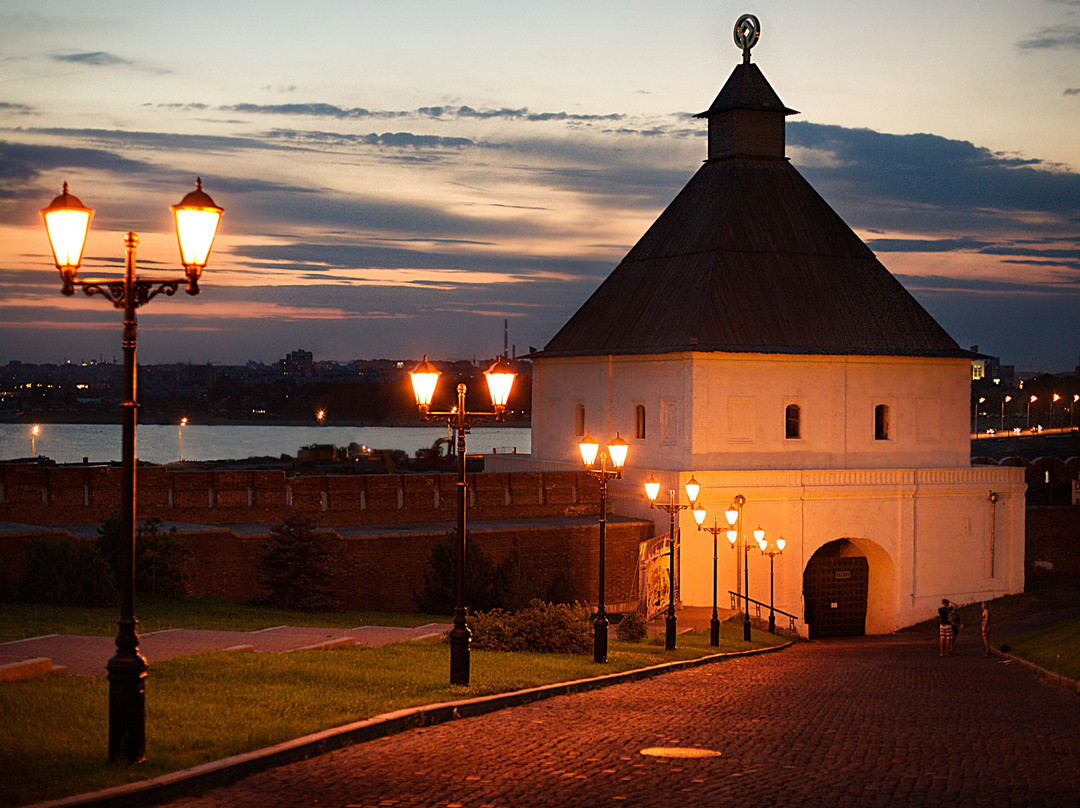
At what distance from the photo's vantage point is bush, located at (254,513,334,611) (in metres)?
28.8

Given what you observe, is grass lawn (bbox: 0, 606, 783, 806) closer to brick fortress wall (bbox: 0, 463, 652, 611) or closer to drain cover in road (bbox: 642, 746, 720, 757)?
drain cover in road (bbox: 642, 746, 720, 757)

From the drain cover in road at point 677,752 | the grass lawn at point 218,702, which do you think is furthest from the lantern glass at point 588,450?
the drain cover in road at point 677,752

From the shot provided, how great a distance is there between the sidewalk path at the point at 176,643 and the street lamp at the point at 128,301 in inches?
139

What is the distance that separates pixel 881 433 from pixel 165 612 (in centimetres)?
2714

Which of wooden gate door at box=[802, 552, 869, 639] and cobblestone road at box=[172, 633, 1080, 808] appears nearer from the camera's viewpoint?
cobblestone road at box=[172, 633, 1080, 808]

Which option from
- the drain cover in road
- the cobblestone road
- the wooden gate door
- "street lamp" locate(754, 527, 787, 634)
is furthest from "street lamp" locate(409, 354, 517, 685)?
the wooden gate door

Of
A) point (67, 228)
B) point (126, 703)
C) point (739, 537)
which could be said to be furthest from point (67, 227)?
point (739, 537)

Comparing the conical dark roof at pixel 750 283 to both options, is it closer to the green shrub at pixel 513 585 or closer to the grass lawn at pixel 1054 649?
the green shrub at pixel 513 585

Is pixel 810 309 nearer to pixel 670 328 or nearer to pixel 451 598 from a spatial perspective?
pixel 670 328

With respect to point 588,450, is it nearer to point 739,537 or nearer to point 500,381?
point 500,381

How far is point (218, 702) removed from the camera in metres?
12.1

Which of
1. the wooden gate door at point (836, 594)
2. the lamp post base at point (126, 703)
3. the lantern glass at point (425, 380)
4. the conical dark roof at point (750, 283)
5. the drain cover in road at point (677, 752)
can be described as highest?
the conical dark roof at point (750, 283)

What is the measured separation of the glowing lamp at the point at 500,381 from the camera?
16266 mm

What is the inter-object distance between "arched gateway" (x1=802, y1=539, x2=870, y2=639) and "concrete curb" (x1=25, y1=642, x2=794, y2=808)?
25.5 m
